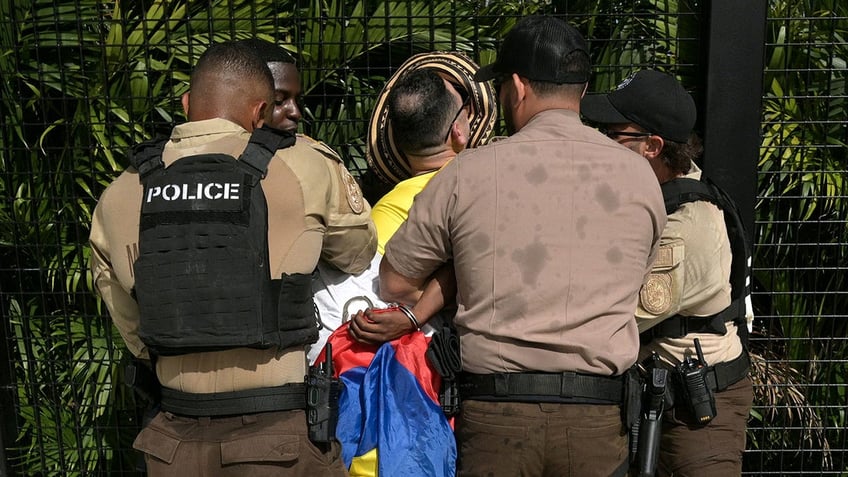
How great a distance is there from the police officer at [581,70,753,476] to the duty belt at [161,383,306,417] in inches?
46.5

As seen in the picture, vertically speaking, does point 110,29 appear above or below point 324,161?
above

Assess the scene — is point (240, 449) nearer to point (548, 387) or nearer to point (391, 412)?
point (391, 412)

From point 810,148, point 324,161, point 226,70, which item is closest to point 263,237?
point 324,161

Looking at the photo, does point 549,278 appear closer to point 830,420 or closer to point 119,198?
point 119,198

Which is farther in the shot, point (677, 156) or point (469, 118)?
point (469, 118)

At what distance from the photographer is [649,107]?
9.58 ft

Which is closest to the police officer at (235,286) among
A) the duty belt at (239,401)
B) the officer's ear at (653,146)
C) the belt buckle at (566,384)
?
the duty belt at (239,401)

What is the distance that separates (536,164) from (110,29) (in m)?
2.33

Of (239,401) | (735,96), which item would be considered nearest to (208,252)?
(239,401)

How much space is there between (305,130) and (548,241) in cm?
188

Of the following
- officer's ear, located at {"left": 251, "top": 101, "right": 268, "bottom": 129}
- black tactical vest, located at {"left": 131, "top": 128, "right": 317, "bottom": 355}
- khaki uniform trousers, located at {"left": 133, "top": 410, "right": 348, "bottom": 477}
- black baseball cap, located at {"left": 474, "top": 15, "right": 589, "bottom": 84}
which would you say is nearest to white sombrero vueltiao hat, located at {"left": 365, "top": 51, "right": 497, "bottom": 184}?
black baseball cap, located at {"left": 474, "top": 15, "right": 589, "bottom": 84}

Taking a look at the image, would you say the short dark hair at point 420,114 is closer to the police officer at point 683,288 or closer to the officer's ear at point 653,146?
Answer: the police officer at point 683,288

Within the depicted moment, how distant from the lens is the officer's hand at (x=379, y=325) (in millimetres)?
2662

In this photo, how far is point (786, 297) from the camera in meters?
4.02
